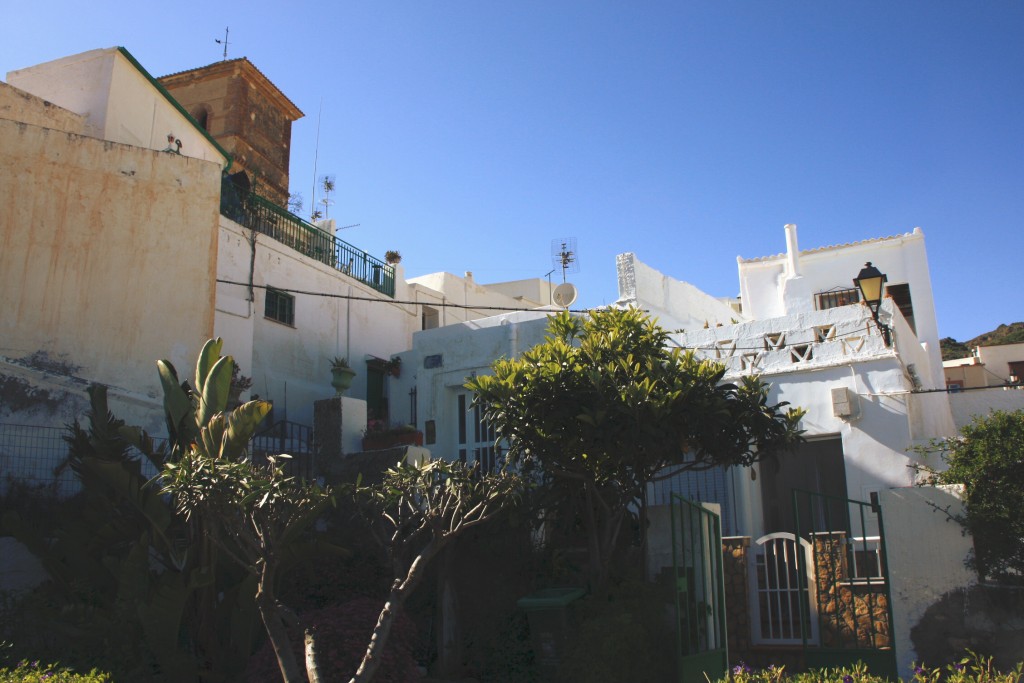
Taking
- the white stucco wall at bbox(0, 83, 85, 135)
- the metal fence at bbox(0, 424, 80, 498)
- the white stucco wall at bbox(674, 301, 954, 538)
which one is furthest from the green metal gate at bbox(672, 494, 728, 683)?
the white stucco wall at bbox(0, 83, 85, 135)

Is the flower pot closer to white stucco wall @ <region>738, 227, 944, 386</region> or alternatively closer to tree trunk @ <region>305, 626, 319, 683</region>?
white stucco wall @ <region>738, 227, 944, 386</region>

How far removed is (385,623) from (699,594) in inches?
137

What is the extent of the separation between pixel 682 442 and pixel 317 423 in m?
6.87

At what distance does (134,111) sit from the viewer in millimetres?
16531

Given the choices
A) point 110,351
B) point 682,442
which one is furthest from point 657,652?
point 110,351

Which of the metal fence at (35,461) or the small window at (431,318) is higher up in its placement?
the small window at (431,318)

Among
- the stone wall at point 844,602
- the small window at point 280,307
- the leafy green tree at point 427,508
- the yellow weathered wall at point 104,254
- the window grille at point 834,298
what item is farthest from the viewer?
the window grille at point 834,298

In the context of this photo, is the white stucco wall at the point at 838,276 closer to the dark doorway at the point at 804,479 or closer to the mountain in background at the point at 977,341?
the dark doorway at the point at 804,479

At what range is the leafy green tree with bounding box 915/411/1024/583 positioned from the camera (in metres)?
7.84

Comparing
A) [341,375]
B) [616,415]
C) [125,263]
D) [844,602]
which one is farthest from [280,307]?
[844,602]

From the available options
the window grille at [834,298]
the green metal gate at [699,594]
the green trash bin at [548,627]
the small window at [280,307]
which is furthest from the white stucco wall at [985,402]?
the green trash bin at [548,627]

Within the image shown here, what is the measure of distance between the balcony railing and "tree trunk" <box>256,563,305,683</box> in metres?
11.7

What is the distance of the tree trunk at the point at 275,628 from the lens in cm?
732

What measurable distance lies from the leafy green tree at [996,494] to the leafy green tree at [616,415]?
1825 millimetres
